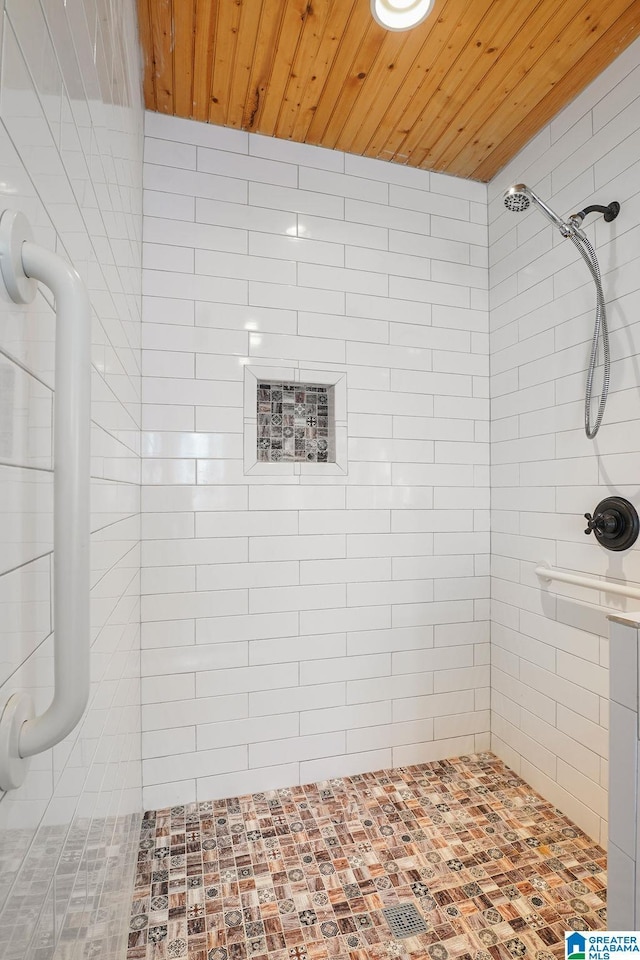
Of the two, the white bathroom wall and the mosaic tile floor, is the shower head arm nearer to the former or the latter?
the white bathroom wall

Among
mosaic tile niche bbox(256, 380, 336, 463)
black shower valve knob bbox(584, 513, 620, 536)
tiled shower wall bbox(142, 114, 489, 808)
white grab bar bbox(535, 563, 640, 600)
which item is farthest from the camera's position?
mosaic tile niche bbox(256, 380, 336, 463)

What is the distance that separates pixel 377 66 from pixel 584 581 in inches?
75.7

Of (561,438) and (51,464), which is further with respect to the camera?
(561,438)

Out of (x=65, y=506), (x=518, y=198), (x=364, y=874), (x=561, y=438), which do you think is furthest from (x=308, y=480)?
(x=65, y=506)

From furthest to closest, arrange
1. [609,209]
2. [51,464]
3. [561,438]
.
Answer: [561,438] < [609,209] < [51,464]

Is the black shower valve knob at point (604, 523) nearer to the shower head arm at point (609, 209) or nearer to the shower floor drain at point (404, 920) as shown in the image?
the shower head arm at point (609, 209)

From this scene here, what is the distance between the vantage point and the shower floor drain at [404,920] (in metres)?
1.33

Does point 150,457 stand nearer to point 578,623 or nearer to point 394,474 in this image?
point 394,474

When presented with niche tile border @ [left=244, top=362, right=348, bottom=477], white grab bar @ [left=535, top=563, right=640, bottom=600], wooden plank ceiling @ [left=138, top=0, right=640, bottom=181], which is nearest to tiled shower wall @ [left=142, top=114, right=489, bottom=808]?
niche tile border @ [left=244, top=362, right=348, bottom=477]

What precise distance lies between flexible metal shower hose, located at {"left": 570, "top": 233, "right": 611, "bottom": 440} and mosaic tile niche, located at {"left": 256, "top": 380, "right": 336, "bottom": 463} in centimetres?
97

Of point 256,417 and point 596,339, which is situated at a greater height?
point 596,339

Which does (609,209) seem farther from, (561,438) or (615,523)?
(615,523)

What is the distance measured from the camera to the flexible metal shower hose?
1581 mm

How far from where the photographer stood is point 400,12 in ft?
4.66
